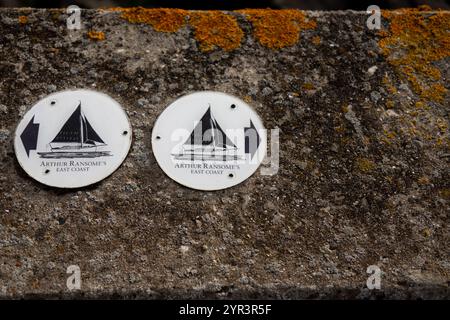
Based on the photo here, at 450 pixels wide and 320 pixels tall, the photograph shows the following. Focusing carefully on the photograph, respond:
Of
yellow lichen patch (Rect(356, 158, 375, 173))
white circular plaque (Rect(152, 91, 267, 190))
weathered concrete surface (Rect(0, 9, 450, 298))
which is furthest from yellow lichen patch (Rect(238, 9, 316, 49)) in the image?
yellow lichen patch (Rect(356, 158, 375, 173))

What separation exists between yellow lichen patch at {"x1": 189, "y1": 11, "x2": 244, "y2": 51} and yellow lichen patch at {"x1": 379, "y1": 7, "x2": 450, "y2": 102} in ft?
1.70

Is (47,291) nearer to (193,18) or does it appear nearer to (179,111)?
(179,111)

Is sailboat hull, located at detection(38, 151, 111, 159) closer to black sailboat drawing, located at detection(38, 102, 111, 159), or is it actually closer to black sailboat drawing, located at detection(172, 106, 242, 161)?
black sailboat drawing, located at detection(38, 102, 111, 159)

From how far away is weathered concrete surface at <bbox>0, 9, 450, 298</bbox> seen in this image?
1.33 m

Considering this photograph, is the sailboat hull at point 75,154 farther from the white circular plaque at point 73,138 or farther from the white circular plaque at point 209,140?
the white circular plaque at point 209,140

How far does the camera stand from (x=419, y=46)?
65.4 inches

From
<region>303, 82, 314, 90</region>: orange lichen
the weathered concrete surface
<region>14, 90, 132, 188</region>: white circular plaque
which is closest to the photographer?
the weathered concrete surface

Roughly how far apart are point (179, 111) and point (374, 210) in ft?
A: 2.24

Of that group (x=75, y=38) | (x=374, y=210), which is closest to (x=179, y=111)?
(x=75, y=38)

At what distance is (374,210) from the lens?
142 cm

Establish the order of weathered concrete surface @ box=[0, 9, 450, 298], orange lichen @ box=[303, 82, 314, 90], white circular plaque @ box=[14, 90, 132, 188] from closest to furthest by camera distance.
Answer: weathered concrete surface @ box=[0, 9, 450, 298], white circular plaque @ box=[14, 90, 132, 188], orange lichen @ box=[303, 82, 314, 90]

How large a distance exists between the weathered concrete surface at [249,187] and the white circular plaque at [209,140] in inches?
1.3

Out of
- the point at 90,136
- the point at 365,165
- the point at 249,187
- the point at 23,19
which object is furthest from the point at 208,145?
the point at 23,19

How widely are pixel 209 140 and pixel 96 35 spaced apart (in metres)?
0.56
